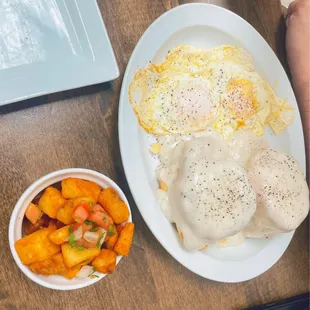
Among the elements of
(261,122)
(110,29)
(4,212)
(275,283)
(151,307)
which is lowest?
(275,283)

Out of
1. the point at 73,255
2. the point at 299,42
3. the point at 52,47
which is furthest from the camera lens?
the point at 299,42

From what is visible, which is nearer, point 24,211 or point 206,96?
point 24,211

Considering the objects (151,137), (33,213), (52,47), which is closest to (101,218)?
(33,213)

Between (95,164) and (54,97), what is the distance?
16 centimetres

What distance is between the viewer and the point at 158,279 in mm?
979

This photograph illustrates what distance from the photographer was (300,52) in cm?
115

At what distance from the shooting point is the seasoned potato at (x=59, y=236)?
752 millimetres

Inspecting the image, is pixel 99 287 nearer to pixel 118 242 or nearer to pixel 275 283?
pixel 118 242

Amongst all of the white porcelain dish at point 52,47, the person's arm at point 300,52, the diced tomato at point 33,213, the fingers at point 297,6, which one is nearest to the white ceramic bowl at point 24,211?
the diced tomato at point 33,213

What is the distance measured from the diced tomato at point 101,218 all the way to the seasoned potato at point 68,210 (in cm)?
2

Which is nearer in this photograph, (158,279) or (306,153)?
(158,279)

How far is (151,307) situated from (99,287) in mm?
128

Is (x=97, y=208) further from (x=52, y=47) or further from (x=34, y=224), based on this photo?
(x=52, y=47)

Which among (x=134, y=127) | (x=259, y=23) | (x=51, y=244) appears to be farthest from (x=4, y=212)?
(x=259, y=23)
